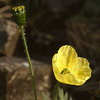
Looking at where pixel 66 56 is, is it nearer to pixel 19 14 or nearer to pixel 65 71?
pixel 65 71

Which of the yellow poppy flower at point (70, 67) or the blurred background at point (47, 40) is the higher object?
the yellow poppy flower at point (70, 67)

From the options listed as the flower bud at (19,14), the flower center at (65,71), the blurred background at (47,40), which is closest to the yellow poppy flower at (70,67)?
the flower center at (65,71)

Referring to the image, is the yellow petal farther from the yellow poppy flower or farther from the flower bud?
the flower bud

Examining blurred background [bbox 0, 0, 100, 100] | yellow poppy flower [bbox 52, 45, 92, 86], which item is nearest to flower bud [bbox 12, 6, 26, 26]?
yellow poppy flower [bbox 52, 45, 92, 86]

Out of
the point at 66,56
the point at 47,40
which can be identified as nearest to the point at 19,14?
the point at 66,56

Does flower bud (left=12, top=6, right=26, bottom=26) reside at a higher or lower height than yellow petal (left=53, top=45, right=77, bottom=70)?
higher

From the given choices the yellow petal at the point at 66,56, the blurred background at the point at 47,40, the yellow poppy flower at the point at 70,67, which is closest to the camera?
the yellow poppy flower at the point at 70,67

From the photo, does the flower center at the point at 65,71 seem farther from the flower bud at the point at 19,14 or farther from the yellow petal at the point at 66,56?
the flower bud at the point at 19,14
